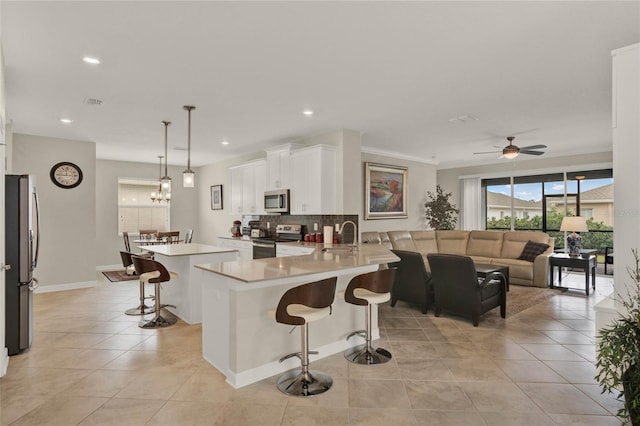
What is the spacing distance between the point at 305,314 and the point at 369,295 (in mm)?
784

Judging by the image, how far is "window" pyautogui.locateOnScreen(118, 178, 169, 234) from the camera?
8500mm

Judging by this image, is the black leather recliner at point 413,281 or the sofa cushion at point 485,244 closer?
the black leather recliner at point 413,281

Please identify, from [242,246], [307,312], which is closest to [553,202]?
[242,246]

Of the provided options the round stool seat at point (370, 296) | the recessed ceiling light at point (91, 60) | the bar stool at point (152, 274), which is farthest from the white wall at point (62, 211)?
the round stool seat at point (370, 296)

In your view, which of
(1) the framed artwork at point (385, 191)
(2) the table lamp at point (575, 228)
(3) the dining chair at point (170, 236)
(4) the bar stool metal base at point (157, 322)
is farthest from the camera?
(3) the dining chair at point (170, 236)

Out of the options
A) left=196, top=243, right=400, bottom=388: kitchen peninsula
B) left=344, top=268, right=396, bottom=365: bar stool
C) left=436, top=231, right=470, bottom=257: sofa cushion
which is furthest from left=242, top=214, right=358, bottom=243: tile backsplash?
left=436, top=231, right=470, bottom=257: sofa cushion

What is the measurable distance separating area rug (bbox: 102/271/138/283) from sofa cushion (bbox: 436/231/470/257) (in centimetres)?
650

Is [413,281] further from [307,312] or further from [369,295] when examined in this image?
[307,312]

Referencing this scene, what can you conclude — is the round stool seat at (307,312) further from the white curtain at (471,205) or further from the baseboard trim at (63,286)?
the white curtain at (471,205)

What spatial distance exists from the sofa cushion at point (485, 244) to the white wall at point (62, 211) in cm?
753

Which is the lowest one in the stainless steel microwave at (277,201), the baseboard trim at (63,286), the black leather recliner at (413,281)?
the baseboard trim at (63,286)

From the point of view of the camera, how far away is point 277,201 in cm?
602

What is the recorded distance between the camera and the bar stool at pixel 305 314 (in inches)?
95.0

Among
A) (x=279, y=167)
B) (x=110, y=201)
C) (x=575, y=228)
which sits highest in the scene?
(x=279, y=167)
